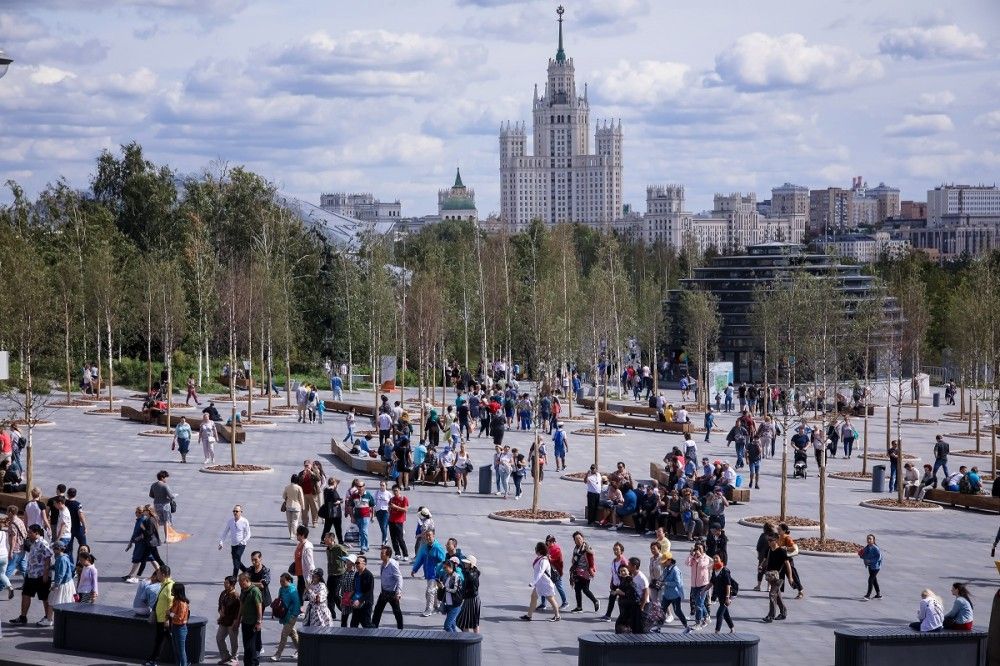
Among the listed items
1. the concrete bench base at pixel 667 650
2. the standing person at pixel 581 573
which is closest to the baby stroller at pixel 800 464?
the standing person at pixel 581 573

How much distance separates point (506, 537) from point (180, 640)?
32.6ft

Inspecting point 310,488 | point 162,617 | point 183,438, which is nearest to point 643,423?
point 183,438

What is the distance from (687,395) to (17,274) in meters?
34.1

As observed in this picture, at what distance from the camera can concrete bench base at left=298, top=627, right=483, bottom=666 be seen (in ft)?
48.0

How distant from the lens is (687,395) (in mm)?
60031

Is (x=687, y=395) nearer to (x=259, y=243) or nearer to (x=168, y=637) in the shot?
(x=259, y=243)

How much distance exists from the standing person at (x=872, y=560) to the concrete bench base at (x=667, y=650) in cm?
586

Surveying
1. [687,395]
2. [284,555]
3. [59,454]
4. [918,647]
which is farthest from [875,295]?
[918,647]

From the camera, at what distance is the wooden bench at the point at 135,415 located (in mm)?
40250

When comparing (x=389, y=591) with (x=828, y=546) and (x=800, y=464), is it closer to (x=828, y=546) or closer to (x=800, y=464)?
(x=828, y=546)

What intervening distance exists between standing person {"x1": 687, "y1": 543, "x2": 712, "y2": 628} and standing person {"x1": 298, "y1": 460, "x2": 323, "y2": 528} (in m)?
7.96

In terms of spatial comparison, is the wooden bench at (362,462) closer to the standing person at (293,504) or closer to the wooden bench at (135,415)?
the standing person at (293,504)

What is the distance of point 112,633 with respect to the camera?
53.7 feet

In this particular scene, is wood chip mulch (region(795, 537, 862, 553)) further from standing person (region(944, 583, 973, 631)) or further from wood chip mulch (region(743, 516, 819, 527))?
standing person (region(944, 583, 973, 631))
